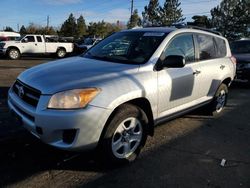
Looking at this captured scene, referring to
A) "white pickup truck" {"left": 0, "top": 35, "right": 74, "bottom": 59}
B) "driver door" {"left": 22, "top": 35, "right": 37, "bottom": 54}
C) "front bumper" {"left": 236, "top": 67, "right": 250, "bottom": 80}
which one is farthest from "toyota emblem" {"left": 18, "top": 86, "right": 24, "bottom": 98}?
"driver door" {"left": 22, "top": 35, "right": 37, "bottom": 54}

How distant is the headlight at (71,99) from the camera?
10.6 ft

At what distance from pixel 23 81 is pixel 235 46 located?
30.1ft

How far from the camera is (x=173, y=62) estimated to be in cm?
414

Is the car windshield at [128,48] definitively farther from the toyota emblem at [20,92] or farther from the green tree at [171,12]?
the green tree at [171,12]

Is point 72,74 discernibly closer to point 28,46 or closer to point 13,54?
point 13,54

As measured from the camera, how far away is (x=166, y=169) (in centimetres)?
378

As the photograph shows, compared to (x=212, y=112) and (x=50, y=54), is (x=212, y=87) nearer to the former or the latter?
(x=212, y=112)

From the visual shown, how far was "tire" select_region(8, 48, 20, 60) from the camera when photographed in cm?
1912

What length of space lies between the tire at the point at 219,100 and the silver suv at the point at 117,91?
1.90 ft

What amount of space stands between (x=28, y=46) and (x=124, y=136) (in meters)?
17.5

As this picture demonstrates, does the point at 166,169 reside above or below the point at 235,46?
below

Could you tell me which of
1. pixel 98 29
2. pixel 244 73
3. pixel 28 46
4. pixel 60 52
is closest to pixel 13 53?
pixel 28 46

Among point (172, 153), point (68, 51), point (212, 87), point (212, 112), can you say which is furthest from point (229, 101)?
point (68, 51)

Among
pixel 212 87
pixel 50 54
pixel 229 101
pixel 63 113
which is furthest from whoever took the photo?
pixel 50 54
